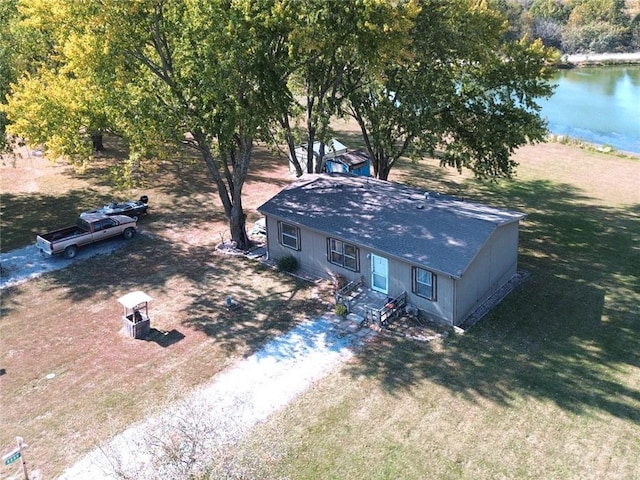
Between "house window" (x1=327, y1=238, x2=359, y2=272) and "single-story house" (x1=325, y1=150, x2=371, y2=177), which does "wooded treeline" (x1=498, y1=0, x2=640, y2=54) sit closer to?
"single-story house" (x1=325, y1=150, x2=371, y2=177)

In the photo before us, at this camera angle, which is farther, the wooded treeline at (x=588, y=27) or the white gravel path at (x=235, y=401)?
the wooded treeline at (x=588, y=27)

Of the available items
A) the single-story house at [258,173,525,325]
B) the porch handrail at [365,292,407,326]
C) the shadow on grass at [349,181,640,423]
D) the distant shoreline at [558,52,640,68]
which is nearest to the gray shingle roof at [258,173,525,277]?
the single-story house at [258,173,525,325]

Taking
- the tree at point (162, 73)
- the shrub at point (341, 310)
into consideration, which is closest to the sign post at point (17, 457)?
the shrub at point (341, 310)

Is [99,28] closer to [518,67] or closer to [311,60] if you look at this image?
[311,60]

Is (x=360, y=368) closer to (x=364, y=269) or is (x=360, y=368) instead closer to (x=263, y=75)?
(x=364, y=269)

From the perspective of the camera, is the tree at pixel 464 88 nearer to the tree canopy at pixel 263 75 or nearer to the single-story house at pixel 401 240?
the tree canopy at pixel 263 75
